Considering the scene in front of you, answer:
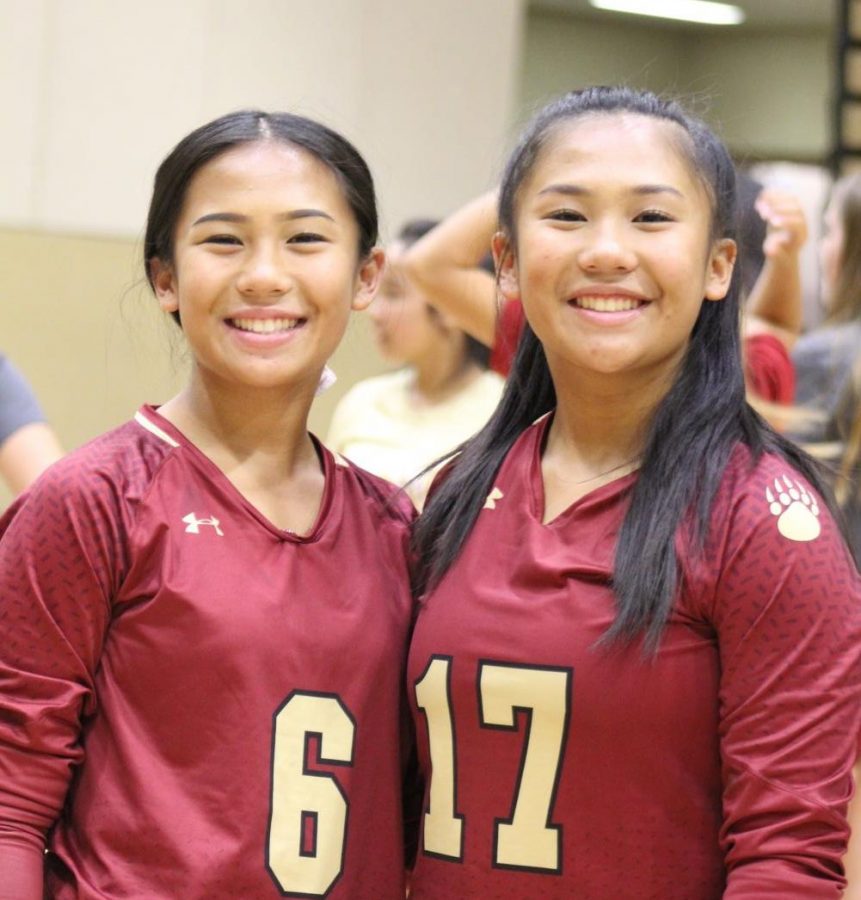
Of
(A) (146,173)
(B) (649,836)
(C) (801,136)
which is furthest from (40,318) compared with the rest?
(C) (801,136)

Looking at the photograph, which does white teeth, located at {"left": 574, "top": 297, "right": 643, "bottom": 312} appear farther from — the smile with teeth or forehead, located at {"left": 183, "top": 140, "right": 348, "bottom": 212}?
forehead, located at {"left": 183, "top": 140, "right": 348, "bottom": 212}

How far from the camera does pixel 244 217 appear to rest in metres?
1.73

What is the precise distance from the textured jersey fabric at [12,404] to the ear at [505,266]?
46.8 inches

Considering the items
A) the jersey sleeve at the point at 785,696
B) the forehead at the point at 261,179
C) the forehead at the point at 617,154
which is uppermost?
the forehead at the point at 617,154

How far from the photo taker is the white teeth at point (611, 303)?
164 centimetres

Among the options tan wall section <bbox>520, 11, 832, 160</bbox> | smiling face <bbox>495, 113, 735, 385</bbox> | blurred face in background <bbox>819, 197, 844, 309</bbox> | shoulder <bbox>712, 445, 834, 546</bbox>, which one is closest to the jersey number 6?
shoulder <bbox>712, 445, 834, 546</bbox>

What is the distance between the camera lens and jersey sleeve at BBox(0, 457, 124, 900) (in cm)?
156

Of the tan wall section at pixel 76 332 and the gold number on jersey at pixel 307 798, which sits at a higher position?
the tan wall section at pixel 76 332

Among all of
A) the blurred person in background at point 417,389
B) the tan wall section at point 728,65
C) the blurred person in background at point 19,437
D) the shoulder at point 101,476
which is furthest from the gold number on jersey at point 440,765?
the tan wall section at point 728,65

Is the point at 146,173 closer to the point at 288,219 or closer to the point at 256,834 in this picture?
the point at 288,219

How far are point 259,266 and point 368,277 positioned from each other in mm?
214

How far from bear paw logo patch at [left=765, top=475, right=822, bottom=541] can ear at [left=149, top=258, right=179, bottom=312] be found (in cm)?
73

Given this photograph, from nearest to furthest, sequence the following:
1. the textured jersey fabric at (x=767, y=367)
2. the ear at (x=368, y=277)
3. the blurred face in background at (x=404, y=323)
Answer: the ear at (x=368, y=277)
the textured jersey fabric at (x=767, y=367)
the blurred face in background at (x=404, y=323)

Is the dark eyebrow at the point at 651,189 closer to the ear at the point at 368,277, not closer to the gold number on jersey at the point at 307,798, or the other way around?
the ear at the point at 368,277
